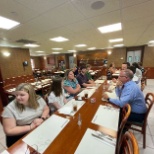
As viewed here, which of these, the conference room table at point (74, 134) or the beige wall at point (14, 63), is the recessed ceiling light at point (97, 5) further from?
the beige wall at point (14, 63)

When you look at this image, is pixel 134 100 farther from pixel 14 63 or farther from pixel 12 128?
pixel 14 63

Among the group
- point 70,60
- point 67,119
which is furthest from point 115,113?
point 70,60

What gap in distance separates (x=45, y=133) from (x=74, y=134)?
12.2 inches

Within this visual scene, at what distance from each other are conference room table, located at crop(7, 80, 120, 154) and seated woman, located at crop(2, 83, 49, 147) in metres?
0.20

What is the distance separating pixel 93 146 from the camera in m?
0.89

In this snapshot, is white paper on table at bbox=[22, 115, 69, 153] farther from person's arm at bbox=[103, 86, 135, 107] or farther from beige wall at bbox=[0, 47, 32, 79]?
beige wall at bbox=[0, 47, 32, 79]

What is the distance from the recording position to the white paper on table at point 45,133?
0.93m

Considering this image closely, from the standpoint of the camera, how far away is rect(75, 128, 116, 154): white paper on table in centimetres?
84

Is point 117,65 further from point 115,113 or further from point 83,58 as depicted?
point 115,113

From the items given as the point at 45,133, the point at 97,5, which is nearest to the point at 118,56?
the point at 97,5

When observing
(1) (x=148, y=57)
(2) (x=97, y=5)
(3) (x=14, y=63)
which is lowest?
(3) (x=14, y=63)

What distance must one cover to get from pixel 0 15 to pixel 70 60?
1084 cm

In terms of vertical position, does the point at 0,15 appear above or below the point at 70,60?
above

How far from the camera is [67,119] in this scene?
130cm
